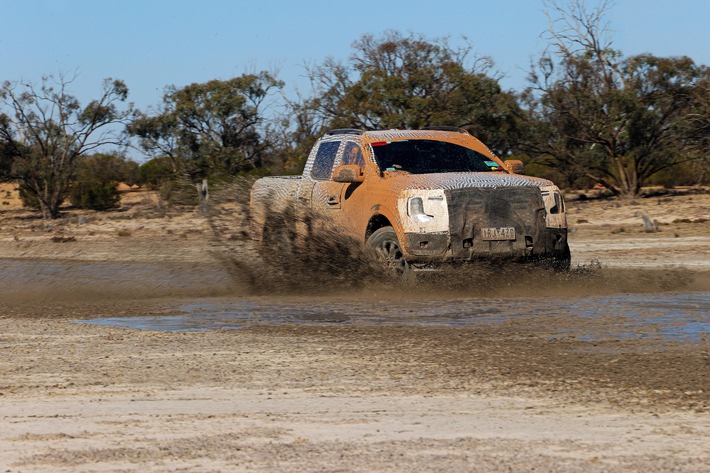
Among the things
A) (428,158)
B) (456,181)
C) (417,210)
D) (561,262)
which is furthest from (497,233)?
(428,158)

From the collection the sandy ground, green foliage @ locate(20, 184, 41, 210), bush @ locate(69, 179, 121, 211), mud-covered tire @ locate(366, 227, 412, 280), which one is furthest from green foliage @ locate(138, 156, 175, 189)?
the sandy ground

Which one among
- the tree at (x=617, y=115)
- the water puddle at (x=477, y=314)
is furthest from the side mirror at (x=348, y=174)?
the tree at (x=617, y=115)

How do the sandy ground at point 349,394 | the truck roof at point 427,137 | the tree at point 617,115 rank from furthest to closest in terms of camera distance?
the tree at point 617,115, the truck roof at point 427,137, the sandy ground at point 349,394

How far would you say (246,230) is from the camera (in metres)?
13.0

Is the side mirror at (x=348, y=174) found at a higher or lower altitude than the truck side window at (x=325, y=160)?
lower

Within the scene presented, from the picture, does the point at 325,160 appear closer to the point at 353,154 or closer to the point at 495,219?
the point at 353,154

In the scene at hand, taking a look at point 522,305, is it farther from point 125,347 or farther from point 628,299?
point 125,347

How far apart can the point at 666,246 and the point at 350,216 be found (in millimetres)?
8751

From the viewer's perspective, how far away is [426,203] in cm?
1116

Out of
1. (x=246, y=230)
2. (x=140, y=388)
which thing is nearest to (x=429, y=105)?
(x=246, y=230)

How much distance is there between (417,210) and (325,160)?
249 cm

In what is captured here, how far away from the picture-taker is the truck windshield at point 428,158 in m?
12.4

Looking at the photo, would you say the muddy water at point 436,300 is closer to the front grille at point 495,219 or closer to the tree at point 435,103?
the front grille at point 495,219

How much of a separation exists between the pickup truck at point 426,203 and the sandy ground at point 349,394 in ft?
1.75
